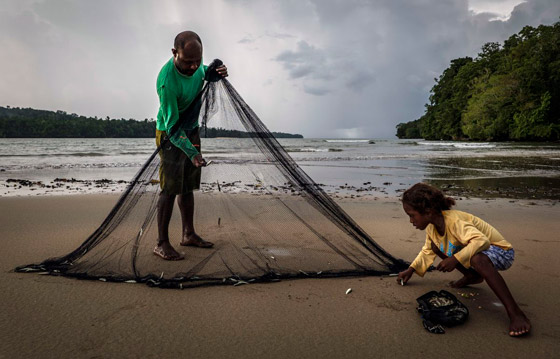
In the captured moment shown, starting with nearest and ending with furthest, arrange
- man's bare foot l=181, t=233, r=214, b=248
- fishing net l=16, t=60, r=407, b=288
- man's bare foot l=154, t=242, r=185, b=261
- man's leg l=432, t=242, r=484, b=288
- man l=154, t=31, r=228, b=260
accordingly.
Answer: man's leg l=432, t=242, r=484, b=288
fishing net l=16, t=60, r=407, b=288
man l=154, t=31, r=228, b=260
man's bare foot l=154, t=242, r=185, b=261
man's bare foot l=181, t=233, r=214, b=248

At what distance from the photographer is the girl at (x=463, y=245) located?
2.18 meters

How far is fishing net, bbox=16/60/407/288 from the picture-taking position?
3.01 meters

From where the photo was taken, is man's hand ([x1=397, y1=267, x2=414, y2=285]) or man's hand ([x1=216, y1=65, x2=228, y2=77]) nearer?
man's hand ([x1=397, y1=267, x2=414, y2=285])

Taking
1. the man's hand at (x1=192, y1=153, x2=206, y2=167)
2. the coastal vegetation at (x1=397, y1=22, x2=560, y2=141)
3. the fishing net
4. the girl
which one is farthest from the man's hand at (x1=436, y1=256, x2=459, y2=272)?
the coastal vegetation at (x1=397, y1=22, x2=560, y2=141)

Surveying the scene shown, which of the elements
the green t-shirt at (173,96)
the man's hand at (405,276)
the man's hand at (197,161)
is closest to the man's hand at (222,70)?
the green t-shirt at (173,96)

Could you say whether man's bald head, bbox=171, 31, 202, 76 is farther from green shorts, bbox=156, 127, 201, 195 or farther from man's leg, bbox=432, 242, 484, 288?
man's leg, bbox=432, 242, 484, 288

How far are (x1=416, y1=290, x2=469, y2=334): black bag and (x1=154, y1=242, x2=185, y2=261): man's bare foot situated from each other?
83.1 inches

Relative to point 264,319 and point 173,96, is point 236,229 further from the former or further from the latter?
point 264,319

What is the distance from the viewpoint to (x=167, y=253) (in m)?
3.36

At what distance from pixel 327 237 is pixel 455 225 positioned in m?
1.40

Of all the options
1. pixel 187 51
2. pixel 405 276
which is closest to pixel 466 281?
pixel 405 276

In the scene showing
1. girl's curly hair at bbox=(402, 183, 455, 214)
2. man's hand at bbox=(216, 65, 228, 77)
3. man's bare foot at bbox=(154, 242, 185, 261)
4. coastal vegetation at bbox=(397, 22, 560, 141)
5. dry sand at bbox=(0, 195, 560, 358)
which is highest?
coastal vegetation at bbox=(397, 22, 560, 141)

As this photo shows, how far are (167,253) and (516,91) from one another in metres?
48.2

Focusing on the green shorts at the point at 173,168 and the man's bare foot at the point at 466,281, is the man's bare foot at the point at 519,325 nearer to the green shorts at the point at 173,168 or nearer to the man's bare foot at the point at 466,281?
the man's bare foot at the point at 466,281
